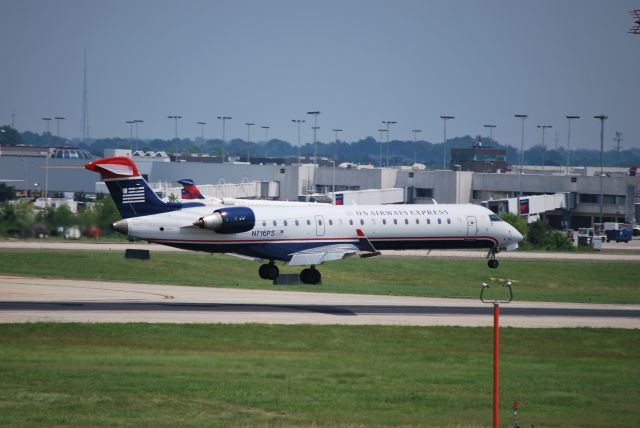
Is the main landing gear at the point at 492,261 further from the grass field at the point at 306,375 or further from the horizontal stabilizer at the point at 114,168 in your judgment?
the horizontal stabilizer at the point at 114,168

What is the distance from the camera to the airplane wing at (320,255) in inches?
2372

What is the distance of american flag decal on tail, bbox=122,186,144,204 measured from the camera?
190ft

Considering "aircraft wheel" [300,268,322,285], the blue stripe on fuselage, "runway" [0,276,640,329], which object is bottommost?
"runway" [0,276,640,329]

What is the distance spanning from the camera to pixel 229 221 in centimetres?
5922

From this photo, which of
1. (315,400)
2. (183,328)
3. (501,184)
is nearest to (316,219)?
(183,328)

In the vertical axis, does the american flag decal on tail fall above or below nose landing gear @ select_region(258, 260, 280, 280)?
above

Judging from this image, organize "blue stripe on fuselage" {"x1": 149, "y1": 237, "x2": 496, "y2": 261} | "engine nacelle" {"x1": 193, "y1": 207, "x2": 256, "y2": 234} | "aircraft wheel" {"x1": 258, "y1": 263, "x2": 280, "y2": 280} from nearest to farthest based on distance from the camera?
"engine nacelle" {"x1": 193, "y1": 207, "x2": 256, "y2": 234}, "blue stripe on fuselage" {"x1": 149, "y1": 237, "x2": 496, "y2": 261}, "aircraft wheel" {"x1": 258, "y1": 263, "x2": 280, "y2": 280}

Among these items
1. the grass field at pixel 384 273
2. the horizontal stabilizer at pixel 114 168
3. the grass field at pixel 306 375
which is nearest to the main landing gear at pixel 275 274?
the grass field at pixel 384 273

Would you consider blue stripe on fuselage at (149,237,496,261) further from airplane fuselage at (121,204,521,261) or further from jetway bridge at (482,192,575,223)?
jetway bridge at (482,192,575,223)

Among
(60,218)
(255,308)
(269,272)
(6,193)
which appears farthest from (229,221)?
(6,193)

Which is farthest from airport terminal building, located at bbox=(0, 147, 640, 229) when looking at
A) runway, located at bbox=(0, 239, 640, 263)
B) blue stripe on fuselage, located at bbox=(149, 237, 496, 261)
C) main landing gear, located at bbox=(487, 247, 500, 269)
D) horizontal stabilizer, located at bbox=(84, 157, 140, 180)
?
horizontal stabilizer, located at bbox=(84, 157, 140, 180)

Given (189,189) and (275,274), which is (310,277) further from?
(189,189)

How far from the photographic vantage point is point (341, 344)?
46.1m

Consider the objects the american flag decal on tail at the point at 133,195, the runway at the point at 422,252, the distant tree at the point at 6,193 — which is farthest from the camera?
the distant tree at the point at 6,193
